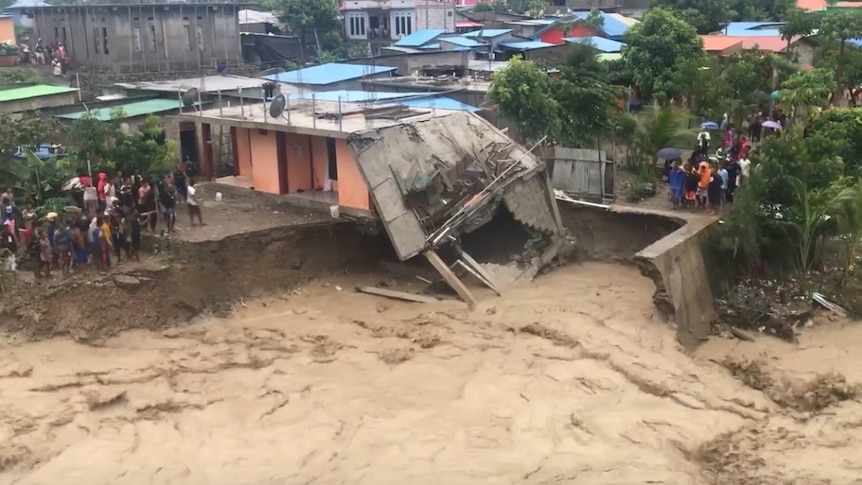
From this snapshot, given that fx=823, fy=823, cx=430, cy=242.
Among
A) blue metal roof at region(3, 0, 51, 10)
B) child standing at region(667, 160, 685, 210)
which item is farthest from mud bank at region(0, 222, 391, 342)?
blue metal roof at region(3, 0, 51, 10)

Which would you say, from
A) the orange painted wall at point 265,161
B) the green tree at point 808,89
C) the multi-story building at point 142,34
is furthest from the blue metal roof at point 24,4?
the green tree at point 808,89

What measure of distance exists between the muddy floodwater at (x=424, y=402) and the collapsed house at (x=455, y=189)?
54.9 inches

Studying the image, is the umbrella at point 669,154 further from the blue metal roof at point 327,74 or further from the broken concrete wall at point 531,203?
the blue metal roof at point 327,74

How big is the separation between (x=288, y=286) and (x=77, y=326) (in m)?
4.30

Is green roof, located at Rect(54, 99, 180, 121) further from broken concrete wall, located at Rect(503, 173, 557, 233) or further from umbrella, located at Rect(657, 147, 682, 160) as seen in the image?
umbrella, located at Rect(657, 147, 682, 160)

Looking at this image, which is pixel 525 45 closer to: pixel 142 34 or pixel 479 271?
pixel 142 34

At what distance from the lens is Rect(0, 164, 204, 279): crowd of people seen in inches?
608

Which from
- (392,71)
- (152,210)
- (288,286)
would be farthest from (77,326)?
(392,71)

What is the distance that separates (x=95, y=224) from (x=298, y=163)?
549cm

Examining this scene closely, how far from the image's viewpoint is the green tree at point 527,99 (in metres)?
20.8

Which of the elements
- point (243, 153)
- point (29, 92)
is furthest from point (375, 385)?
point (29, 92)

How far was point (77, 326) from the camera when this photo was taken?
15.1 metres

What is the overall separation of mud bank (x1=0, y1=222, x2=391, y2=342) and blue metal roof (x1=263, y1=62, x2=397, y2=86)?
434 inches

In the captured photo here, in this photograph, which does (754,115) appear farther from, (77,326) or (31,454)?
(31,454)
